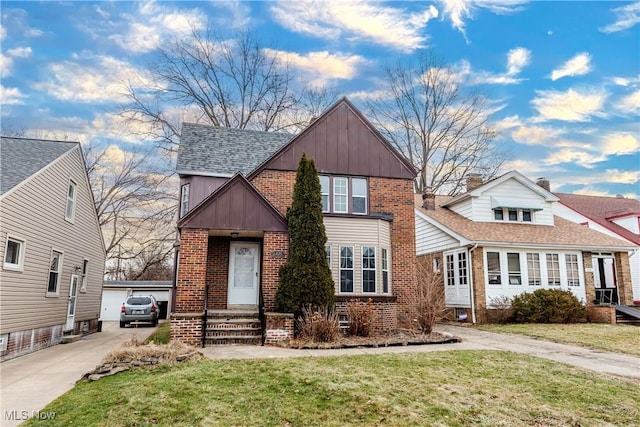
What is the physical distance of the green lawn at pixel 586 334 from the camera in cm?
1105

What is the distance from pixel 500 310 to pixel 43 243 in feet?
53.7

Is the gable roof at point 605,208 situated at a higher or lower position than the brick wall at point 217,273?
higher

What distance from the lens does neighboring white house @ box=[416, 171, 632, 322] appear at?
56.3 ft

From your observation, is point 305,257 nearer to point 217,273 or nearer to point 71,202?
point 217,273

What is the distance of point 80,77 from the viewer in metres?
18.1

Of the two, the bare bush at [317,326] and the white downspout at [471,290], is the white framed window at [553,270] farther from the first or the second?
the bare bush at [317,326]

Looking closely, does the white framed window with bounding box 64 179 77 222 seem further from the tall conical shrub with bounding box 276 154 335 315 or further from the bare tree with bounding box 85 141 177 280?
the bare tree with bounding box 85 141 177 280

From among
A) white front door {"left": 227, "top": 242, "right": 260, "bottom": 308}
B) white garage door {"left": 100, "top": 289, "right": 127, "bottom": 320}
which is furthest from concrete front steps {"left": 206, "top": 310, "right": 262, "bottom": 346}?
white garage door {"left": 100, "top": 289, "right": 127, "bottom": 320}

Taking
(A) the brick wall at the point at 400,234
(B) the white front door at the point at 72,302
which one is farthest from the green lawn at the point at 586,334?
(B) the white front door at the point at 72,302

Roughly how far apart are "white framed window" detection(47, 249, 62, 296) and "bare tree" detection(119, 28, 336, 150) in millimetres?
15462

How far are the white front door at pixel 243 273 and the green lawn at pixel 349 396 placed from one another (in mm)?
5413

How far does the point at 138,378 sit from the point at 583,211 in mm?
28793

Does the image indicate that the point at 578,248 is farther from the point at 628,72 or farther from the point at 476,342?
the point at 476,342

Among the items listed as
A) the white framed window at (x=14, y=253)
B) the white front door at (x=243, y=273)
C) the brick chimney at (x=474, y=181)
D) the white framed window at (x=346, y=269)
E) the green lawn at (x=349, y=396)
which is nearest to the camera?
the green lawn at (x=349, y=396)
